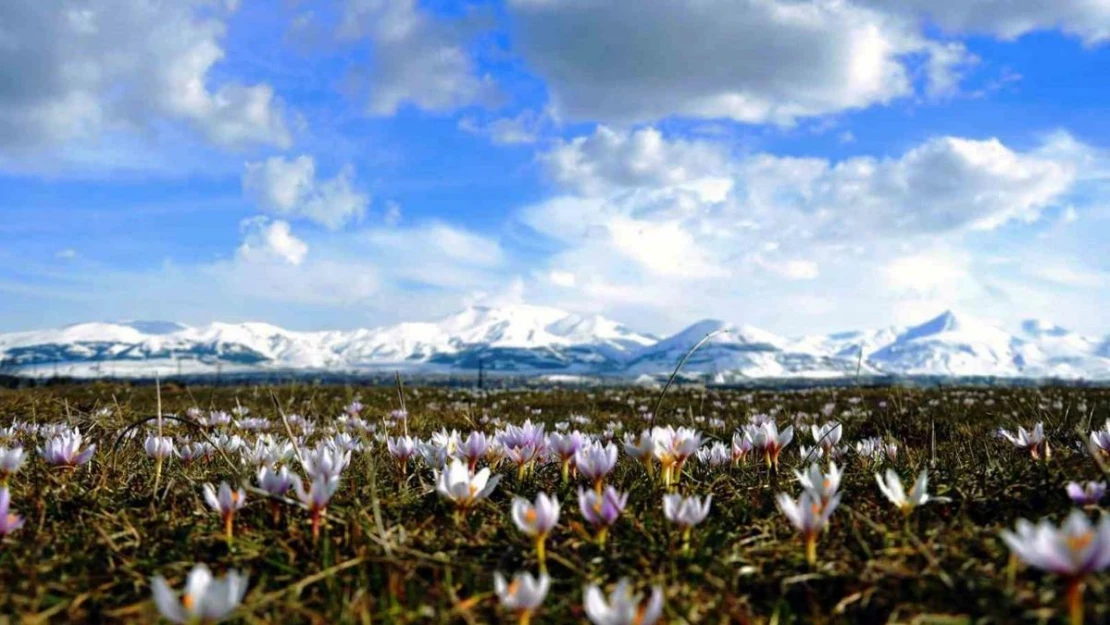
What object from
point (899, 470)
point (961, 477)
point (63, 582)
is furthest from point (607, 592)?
point (899, 470)

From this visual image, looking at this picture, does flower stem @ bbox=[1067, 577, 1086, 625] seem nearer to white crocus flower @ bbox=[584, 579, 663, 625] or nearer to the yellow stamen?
the yellow stamen

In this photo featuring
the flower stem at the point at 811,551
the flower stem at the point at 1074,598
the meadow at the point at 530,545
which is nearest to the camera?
the flower stem at the point at 1074,598

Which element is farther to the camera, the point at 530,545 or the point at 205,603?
the point at 530,545

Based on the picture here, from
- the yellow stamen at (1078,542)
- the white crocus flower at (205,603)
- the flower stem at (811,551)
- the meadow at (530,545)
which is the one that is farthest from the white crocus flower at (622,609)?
the yellow stamen at (1078,542)

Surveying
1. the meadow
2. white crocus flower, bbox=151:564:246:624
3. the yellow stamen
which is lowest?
the meadow

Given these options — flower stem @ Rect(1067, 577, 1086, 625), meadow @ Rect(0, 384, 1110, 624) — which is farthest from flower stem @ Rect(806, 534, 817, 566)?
flower stem @ Rect(1067, 577, 1086, 625)

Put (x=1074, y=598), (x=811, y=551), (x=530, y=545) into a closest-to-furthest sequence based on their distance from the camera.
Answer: (x=1074, y=598)
(x=811, y=551)
(x=530, y=545)

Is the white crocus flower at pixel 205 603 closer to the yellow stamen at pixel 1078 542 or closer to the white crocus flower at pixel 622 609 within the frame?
the white crocus flower at pixel 622 609

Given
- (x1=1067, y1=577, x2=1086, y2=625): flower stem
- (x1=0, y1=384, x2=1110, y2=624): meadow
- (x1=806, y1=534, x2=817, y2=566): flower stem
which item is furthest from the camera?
(x1=806, y1=534, x2=817, y2=566): flower stem

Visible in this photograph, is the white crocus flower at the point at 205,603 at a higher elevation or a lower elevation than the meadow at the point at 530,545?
higher

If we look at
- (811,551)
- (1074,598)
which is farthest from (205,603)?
(1074,598)

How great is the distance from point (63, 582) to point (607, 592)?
1765 mm

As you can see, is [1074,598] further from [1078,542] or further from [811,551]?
[811,551]

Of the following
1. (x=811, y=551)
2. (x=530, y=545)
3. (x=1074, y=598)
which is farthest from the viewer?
(x=530, y=545)
